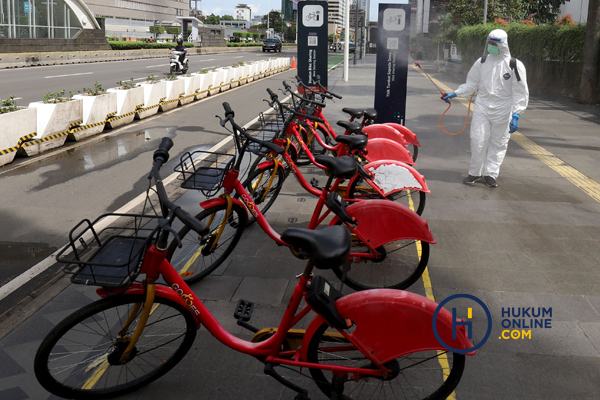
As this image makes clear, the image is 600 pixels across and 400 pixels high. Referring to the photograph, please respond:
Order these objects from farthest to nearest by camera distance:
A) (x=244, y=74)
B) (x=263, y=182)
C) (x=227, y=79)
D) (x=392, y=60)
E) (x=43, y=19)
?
(x=43, y=19) < (x=244, y=74) < (x=227, y=79) < (x=392, y=60) < (x=263, y=182)

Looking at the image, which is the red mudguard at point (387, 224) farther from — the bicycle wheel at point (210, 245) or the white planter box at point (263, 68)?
the white planter box at point (263, 68)

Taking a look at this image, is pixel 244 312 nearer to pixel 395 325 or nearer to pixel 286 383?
pixel 286 383

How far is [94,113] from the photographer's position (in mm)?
11484

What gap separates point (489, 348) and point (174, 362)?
2037mm

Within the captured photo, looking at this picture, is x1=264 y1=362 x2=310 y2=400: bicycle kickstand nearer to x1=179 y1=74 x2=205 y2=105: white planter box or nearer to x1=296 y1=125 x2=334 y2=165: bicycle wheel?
x1=296 y1=125 x2=334 y2=165: bicycle wheel

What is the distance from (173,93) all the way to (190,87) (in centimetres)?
148

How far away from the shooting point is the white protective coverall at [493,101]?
23.7 ft

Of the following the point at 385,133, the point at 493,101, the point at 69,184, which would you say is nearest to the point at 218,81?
the point at 69,184

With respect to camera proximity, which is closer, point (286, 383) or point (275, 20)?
point (286, 383)

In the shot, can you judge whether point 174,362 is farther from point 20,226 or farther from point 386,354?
point 20,226

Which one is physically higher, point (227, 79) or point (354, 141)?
point (227, 79)

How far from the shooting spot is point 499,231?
5.95 metres

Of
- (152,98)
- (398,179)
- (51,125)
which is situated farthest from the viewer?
(152,98)

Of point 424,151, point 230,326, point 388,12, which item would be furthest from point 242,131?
point 388,12
